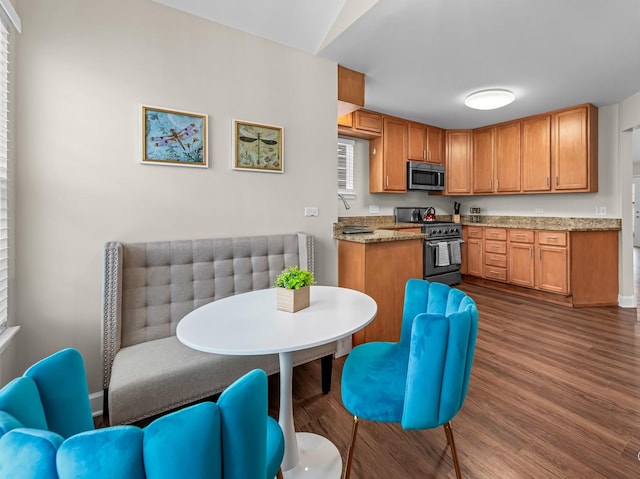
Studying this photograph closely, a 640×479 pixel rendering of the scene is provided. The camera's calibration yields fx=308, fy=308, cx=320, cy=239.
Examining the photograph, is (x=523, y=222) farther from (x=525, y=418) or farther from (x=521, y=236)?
(x=525, y=418)

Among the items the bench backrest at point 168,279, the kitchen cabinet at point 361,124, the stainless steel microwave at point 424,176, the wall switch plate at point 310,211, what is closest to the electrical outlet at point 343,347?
the bench backrest at point 168,279

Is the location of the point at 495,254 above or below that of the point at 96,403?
above

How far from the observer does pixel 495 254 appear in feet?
15.0

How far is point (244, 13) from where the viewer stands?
2158mm

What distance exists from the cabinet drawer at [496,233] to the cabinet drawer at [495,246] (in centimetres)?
6

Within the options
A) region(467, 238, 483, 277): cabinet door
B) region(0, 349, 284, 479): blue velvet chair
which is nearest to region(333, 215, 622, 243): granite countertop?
region(467, 238, 483, 277): cabinet door

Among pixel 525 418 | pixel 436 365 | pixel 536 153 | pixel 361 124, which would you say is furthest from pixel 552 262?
pixel 436 365

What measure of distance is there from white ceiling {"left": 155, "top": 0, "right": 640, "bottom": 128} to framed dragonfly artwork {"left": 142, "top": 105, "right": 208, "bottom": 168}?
0.72m

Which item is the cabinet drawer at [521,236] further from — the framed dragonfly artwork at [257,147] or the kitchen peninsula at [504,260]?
the framed dragonfly artwork at [257,147]

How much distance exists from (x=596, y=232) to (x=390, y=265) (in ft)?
9.87

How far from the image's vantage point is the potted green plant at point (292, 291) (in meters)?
1.38

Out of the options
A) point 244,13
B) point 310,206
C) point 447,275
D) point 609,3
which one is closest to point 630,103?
point 609,3

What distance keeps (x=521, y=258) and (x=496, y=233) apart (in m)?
0.49

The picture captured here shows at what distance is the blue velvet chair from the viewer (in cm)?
47
